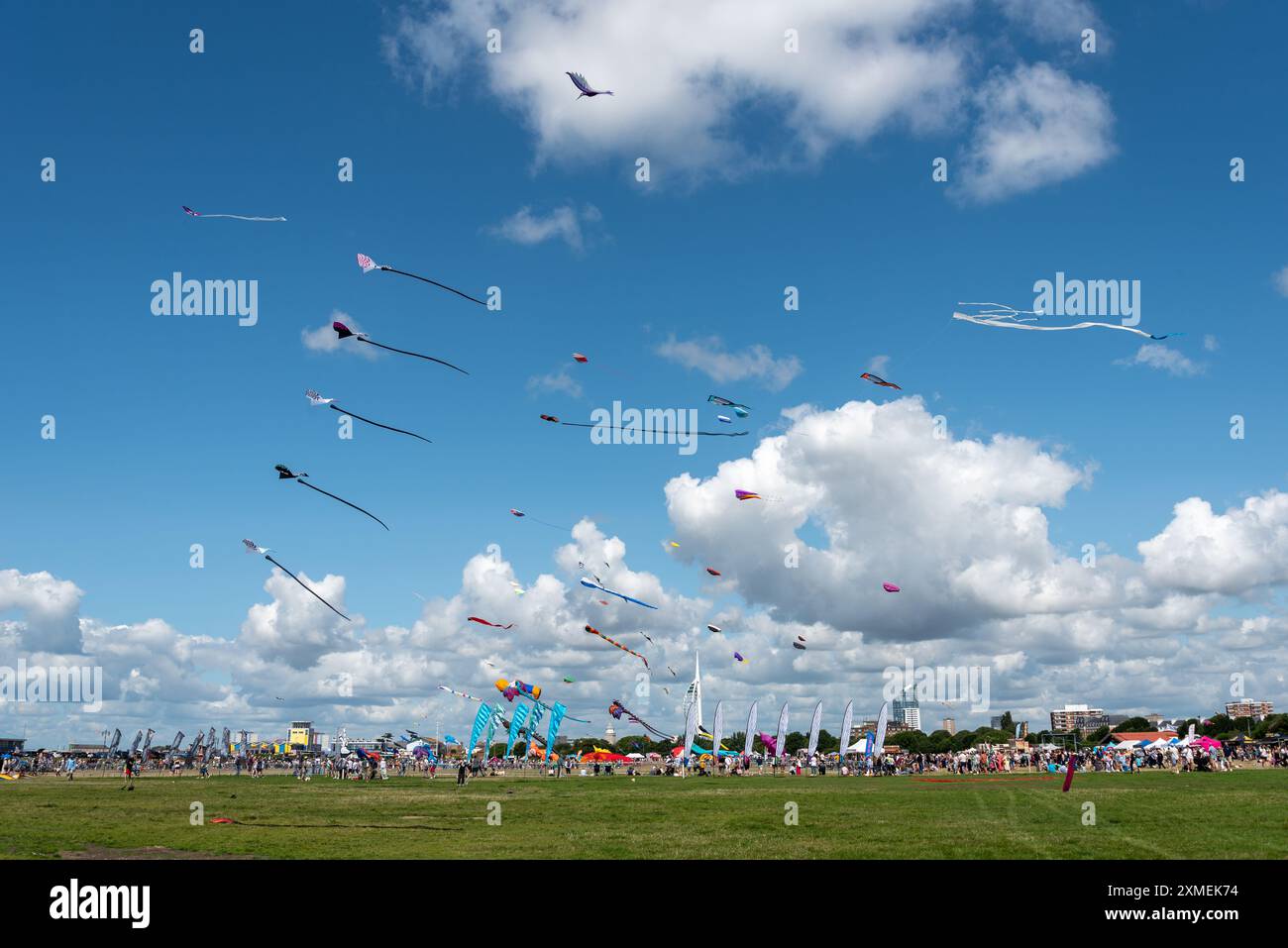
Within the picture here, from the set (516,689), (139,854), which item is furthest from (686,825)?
(516,689)

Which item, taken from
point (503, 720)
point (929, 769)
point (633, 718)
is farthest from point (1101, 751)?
point (503, 720)

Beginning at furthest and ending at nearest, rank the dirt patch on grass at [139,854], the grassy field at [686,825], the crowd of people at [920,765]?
the crowd of people at [920,765]
the grassy field at [686,825]
the dirt patch on grass at [139,854]

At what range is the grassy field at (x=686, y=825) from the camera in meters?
21.1

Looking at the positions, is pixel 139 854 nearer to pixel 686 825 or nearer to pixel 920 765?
pixel 686 825

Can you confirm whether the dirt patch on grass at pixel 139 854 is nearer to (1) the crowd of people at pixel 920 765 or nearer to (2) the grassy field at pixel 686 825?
(2) the grassy field at pixel 686 825

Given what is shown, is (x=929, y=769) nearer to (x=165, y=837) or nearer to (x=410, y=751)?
(x=410, y=751)

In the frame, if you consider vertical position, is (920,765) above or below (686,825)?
below

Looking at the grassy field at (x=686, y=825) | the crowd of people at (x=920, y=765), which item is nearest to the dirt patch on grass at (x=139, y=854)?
the grassy field at (x=686, y=825)

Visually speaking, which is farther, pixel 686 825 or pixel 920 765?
pixel 920 765

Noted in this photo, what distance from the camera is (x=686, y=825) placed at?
28.0m

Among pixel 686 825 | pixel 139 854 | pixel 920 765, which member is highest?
pixel 139 854

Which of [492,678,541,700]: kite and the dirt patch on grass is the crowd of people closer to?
[492,678,541,700]: kite

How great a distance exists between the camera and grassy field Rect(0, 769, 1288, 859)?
21.1 metres

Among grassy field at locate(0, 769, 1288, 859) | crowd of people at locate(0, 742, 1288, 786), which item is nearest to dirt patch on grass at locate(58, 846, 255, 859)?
grassy field at locate(0, 769, 1288, 859)
